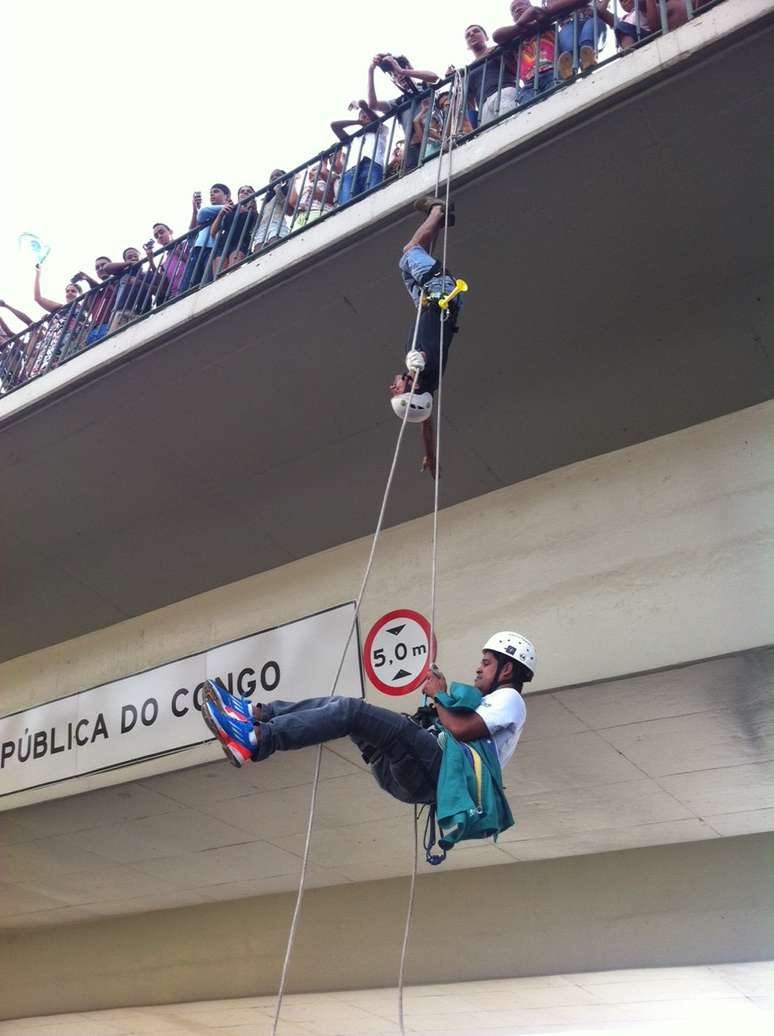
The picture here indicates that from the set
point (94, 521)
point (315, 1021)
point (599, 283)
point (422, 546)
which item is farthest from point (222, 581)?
point (315, 1021)

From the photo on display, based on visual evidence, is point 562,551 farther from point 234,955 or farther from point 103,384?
point 234,955

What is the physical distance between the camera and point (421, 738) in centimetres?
407

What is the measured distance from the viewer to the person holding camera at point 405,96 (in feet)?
21.7

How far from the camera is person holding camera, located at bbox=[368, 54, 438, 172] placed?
6.62 m

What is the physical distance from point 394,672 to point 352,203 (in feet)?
10.1

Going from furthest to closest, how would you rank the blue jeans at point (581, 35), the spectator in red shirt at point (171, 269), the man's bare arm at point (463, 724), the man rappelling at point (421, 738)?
the spectator in red shirt at point (171, 269) → the blue jeans at point (581, 35) → the man's bare arm at point (463, 724) → the man rappelling at point (421, 738)

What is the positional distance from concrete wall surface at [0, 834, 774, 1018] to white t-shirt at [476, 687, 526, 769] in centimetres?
452

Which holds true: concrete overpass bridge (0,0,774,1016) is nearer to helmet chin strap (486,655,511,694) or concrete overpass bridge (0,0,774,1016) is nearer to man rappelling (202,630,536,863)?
helmet chin strap (486,655,511,694)

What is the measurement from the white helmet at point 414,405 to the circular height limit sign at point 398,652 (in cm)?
221

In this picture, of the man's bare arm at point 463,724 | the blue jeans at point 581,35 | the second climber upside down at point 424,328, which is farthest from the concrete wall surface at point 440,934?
the blue jeans at point 581,35

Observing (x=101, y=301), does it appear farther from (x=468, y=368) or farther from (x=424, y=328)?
(x=424, y=328)

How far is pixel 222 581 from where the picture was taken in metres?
8.07

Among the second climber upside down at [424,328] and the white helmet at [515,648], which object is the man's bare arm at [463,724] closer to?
the white helmet at [515,648]

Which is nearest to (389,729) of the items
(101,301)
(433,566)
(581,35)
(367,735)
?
(367,735)
